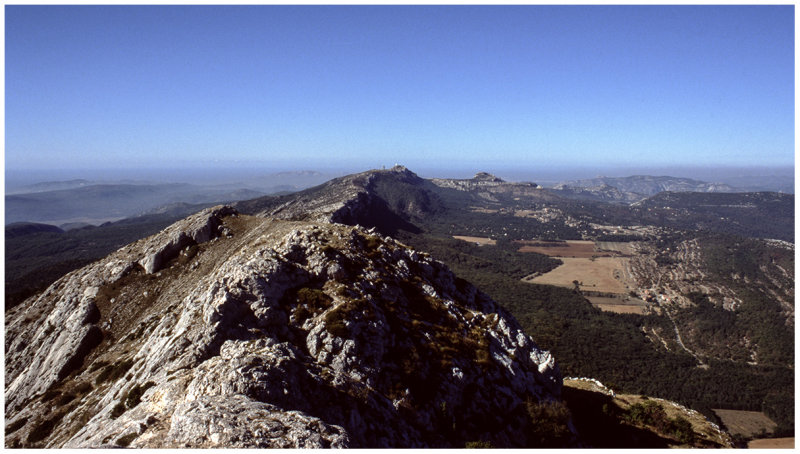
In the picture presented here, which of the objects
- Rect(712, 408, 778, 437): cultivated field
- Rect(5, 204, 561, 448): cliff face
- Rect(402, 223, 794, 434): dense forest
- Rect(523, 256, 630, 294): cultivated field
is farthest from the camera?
→ Rect(523, 256, 630, 294): cultivated field

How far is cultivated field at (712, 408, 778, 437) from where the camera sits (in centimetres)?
6994

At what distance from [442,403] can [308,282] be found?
14650mm

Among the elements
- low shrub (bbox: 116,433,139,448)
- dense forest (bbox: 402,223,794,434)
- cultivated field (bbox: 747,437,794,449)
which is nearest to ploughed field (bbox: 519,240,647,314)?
dense forest (bbox: 402,223,794,434)

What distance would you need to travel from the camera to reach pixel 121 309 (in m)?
36.9

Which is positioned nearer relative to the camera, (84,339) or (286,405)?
(286,405)

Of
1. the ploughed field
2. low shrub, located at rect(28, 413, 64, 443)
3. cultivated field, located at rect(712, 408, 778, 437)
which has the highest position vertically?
low shrub, located at rect(28, 413, 64, 443)

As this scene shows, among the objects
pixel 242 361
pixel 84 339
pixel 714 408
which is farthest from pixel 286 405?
pixel 714 408

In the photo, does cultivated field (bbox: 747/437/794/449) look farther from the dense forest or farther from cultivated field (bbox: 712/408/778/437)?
the dense forest

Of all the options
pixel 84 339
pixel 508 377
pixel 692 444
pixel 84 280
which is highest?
pixel 84 280

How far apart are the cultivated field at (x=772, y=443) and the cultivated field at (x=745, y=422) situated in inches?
87.5

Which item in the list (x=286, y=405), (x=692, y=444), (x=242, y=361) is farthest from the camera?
(x=692, y=444)

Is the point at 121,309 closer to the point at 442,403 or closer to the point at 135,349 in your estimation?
the point at 135,349

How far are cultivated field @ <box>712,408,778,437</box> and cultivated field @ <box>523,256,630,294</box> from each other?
8005 cm

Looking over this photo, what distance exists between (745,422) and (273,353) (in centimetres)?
9581
